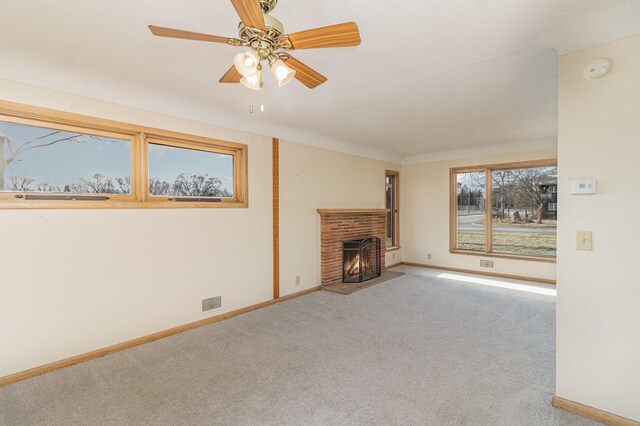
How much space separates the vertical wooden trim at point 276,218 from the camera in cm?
406

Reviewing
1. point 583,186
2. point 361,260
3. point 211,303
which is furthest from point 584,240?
point 361,260

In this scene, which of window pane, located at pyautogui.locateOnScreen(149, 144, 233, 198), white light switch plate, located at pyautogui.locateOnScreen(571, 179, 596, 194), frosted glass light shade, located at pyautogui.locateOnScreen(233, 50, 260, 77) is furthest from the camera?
window pane, located at pyautogui.locateOnScreen(149, 144, 233, 198)

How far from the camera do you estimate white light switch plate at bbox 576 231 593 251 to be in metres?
1.84

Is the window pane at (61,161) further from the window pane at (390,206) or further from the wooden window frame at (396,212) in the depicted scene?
the wooden window frame at (396,212)

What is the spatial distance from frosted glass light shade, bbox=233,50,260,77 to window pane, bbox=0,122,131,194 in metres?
1.99

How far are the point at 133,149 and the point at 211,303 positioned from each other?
1.82 metres

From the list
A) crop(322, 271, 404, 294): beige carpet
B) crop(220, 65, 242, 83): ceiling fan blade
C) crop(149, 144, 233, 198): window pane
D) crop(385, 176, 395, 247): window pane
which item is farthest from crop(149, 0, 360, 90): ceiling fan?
crop(385, 176, 395, 247): window pane

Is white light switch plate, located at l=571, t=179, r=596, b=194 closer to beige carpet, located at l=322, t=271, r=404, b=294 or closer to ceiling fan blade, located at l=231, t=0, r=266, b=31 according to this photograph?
ceiling fan blade, located at l=231, t=0, r=266, b=31

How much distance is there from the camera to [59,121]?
97.6 inches

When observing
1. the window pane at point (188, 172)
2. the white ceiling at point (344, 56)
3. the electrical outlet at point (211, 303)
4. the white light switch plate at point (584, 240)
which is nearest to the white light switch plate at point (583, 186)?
the white light switch plate at point (584, 240)

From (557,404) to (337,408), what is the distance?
1422 mm

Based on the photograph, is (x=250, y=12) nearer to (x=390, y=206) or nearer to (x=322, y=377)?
(x=322, y=377)

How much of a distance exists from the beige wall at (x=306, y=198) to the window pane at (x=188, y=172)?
828 mm

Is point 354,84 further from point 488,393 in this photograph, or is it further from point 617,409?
point 617,409
